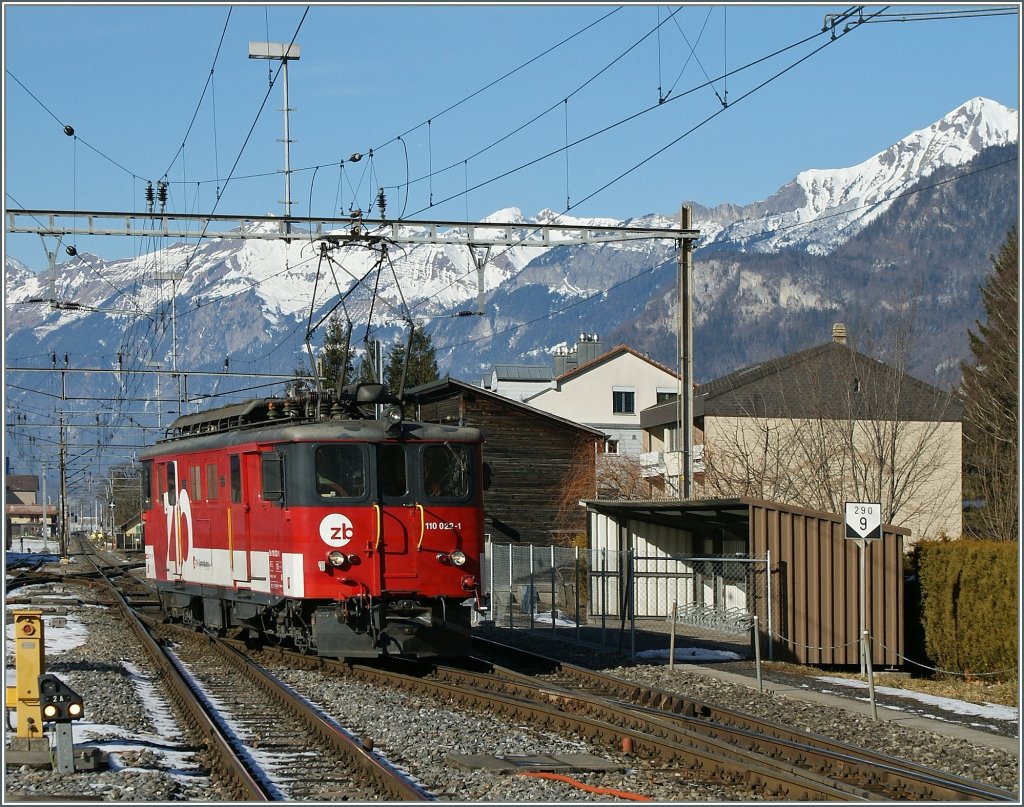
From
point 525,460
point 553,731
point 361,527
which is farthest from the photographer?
point 525,460

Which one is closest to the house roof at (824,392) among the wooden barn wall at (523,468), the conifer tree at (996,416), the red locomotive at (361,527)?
the conifer tree at (996,416)

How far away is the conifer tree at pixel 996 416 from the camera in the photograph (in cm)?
3791

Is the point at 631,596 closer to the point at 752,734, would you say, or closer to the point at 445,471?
the point at 445,471

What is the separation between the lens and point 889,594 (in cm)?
2052

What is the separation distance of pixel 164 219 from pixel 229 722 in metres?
13.4

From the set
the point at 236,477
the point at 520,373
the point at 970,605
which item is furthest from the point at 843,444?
the point at 520,373

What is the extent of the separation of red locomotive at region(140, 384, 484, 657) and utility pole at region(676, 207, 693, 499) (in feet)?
25.8

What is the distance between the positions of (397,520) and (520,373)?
74054mm

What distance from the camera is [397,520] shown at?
16.7 metres

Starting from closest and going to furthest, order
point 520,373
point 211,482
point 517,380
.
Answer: point 211,482
point 517,380
point 520,373

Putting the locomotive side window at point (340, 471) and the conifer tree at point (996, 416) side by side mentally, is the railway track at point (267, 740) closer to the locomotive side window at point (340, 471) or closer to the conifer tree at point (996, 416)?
the locomotive side window at point (340, 471)

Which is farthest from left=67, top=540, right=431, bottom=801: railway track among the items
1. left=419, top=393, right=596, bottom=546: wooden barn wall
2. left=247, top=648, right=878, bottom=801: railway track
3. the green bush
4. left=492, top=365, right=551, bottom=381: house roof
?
left=492, top=365, right=551, bottom=381: house roof

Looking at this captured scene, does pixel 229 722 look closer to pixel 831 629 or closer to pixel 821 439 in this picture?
pixel 831 629

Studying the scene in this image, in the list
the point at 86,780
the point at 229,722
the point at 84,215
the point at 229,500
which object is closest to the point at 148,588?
the point at 84,215
